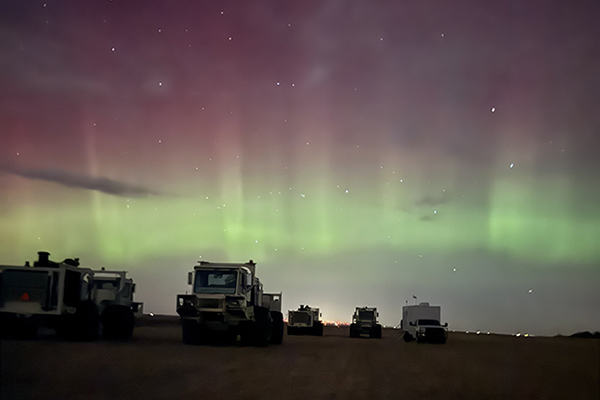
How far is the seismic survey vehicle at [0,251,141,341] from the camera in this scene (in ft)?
65.8

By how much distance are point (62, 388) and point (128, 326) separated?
1440 centimetres

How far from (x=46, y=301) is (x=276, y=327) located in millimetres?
11227

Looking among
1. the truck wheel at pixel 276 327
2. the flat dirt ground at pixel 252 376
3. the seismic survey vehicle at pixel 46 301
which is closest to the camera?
the flat dirt ground at pixel 252 376

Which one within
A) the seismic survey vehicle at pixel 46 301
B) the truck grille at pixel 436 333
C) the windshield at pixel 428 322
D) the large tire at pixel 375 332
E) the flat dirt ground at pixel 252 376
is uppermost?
the seismic survey vehicle at pixel 46 301

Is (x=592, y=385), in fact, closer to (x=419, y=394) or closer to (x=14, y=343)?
(x=419, y=394)

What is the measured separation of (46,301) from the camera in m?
20.2

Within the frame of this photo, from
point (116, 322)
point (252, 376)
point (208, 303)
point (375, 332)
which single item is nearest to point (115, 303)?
point (116, 322)

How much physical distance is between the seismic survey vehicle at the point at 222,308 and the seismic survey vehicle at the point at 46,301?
12.8 ft

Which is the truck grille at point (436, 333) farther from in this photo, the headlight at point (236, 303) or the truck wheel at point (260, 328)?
the headlight at point (236, 303)

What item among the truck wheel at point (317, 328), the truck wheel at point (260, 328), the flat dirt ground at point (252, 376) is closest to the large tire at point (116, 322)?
the flat dirt ground at point (252, 376)

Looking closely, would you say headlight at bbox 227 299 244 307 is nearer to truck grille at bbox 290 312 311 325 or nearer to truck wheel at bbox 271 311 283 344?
truck wheel at bbox 271 311 283 344

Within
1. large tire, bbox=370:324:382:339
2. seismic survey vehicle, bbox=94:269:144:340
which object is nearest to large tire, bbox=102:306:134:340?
seismic survey vehicle, bbox=94:269:144:340

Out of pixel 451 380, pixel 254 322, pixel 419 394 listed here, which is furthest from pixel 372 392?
pixel 254 322

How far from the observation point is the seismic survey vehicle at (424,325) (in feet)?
125
